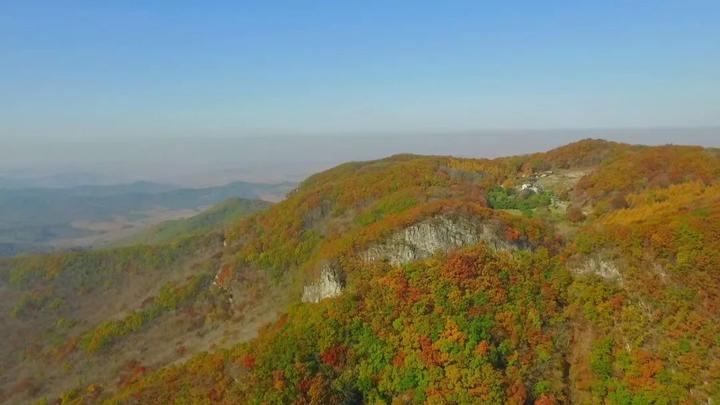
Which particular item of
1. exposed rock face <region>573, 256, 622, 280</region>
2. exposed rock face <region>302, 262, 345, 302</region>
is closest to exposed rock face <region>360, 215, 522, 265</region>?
exposed rock face <region>302, 262, 345, 302</region>

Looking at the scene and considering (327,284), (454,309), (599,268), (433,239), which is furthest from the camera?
(327,284)

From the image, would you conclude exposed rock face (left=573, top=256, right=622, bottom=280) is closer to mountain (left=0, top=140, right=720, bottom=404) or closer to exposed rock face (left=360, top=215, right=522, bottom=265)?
mountain (left=0, top=140, right=720, bottom=404)

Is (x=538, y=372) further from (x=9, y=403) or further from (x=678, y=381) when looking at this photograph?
(x=9, y=403)

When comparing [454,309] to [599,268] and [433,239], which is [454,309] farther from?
[599,268]

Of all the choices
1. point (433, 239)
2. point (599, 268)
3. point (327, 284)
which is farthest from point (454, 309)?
point (327, 284)

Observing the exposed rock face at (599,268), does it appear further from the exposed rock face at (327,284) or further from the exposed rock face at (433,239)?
the exposed rock face at (327,284)
